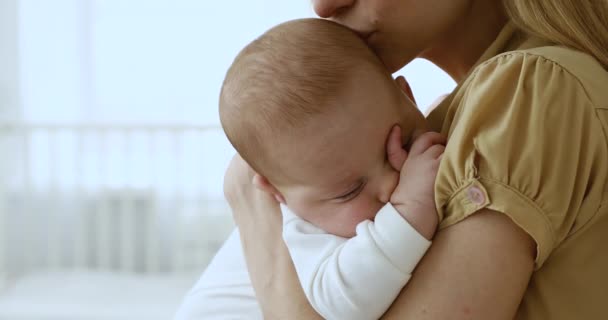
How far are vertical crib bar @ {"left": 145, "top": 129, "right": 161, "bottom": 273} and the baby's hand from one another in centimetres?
315

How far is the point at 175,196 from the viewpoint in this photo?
405 cm

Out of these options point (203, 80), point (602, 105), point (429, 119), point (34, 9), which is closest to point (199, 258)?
point (203, 80)

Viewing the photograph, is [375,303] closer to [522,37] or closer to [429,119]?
[429,119]

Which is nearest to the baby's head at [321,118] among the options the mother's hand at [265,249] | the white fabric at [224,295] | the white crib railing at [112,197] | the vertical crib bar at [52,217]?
the mother's hand at [265,249]

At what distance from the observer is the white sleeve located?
854 mm

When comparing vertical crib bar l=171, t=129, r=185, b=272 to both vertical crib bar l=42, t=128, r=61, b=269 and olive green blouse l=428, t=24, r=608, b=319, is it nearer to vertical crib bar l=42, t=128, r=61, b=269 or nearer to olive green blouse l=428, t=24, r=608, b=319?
vertical crib bar l=42, t=128, r=61, b=269

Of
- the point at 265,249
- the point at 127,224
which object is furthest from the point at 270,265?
the point at 127,224

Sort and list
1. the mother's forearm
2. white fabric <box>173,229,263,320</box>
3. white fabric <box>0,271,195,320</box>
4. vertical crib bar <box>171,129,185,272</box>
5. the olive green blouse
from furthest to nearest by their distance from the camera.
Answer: vertical crib bar <box>171,129,185,272</box>, white fabric <box>0,271,195,320</box>, white fabric <box>173,229,263,320</box>, the mother's forearm, the olive green blouse

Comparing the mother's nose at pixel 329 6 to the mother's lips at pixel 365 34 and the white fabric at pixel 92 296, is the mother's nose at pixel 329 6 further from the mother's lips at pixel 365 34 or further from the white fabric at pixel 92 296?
the white fabric at pixel 92 296

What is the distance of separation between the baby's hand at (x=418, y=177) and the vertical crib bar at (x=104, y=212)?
3242mm

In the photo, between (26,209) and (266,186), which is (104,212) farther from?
(266,186)

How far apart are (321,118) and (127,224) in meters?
3.26

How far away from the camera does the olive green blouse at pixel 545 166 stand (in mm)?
786

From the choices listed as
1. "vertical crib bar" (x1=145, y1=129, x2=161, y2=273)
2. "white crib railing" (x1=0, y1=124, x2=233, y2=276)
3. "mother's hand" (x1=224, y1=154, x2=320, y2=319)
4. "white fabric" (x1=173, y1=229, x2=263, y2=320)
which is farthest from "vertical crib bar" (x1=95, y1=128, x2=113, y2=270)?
"mother's hand" (x1=224, y1=154, x2=320, y2=319)
